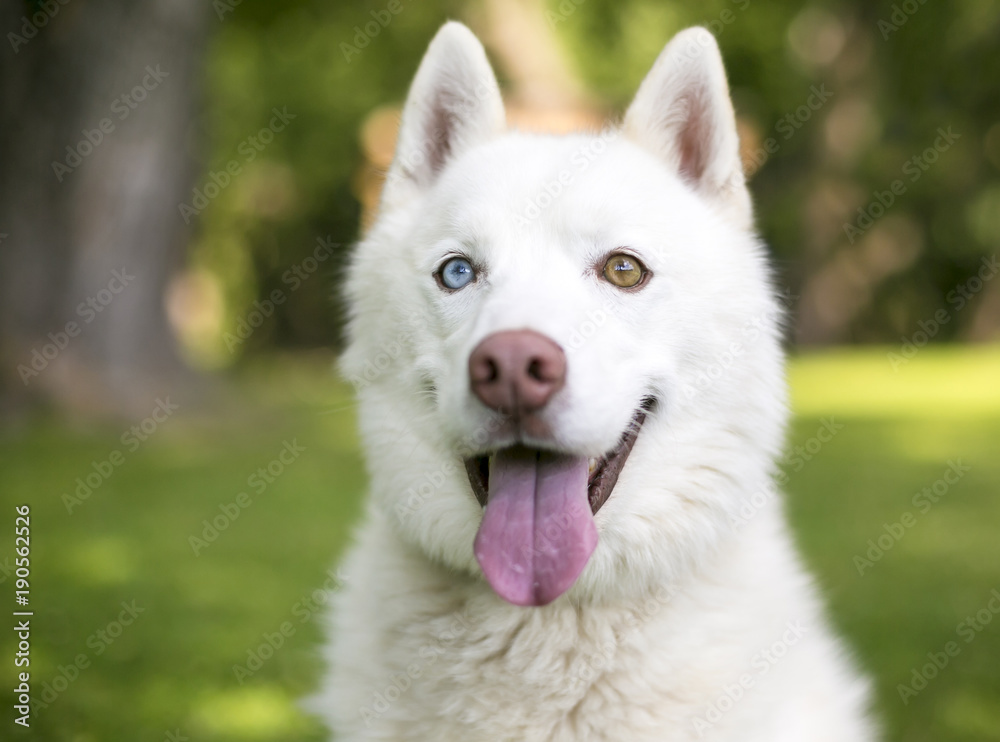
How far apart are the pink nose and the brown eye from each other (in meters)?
0.53

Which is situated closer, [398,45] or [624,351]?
[624,351]

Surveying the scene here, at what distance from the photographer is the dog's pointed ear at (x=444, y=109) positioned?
303cm

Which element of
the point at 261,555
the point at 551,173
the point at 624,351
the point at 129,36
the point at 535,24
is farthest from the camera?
the point at 535,24

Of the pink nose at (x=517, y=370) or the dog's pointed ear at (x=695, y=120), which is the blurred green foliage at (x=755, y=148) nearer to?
the dog's pointed ear at (x=695, y=120)

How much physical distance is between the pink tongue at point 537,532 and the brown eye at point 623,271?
1.91 feet

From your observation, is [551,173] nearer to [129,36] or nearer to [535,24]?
[129,36]

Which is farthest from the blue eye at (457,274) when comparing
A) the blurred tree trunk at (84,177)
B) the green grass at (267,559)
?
the blurred tree trunk at (84,177)

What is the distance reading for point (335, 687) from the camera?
2730 millimetres

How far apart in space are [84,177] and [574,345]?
26.6ft

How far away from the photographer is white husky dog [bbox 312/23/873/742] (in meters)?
2.38

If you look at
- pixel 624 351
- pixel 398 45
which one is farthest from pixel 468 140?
pixel 398 45

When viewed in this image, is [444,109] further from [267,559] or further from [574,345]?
[267,559]

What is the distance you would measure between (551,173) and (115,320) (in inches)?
292

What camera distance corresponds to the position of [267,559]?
6.05 m
